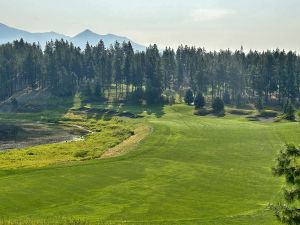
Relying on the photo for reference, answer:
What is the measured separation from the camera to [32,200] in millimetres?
Result: 44062

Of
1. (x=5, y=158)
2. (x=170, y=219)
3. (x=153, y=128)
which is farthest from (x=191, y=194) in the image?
(x=153, y=128)

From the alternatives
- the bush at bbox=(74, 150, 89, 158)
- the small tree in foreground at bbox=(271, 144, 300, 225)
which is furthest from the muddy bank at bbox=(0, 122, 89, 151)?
the small tree in foreground at bbox=(271, 144, 300, 225)

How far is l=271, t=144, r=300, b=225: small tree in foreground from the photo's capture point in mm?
24797

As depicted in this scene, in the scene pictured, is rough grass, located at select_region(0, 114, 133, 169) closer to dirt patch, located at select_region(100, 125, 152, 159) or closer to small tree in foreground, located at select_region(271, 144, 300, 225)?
dirt patch, located at select_region(100, 125, 152, 159)

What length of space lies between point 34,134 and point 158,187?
7175cm

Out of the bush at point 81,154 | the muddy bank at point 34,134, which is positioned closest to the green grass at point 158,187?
the bush at point 81,154

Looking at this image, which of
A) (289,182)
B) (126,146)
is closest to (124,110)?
(126,146)

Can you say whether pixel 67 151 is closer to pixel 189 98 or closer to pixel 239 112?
pixel 239 112

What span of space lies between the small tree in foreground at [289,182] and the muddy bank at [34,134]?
77.4 metres

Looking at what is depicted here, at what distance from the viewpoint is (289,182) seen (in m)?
25.7

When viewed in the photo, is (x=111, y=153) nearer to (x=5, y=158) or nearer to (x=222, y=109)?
(x=5, y=158)

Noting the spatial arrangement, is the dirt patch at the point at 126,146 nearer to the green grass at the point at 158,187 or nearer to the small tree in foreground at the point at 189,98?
the green grass at the point at 158,187

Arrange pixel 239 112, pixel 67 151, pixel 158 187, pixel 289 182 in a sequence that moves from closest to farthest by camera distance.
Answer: pixel 289 182
pixel 158 187
pixel 67 151
pixel 239 112

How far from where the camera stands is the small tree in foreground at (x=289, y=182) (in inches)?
976
